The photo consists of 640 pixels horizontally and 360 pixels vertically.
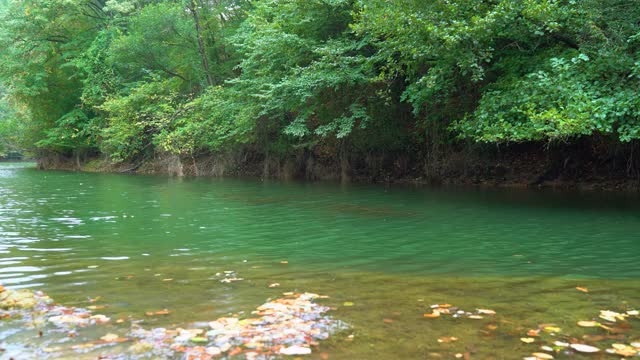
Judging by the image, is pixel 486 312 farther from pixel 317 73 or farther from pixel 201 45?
pixel 201 45

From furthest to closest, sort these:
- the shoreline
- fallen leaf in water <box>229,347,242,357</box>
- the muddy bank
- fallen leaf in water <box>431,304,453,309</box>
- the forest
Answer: the shoreline → the muddy bank → the forest → fallen leaf in water <box>431,304,453,309</box> → fallen leaf in water <box>229,347,242,357</box>

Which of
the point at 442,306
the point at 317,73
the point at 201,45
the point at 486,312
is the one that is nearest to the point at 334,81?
the point at 317,73

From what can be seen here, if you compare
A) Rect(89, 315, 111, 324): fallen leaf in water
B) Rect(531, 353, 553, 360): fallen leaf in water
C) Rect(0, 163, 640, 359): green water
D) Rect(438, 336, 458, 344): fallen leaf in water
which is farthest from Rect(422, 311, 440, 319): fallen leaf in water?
Rect(89, 315, 111, 324): fallen leaf in water

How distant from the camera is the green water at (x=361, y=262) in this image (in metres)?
4.68

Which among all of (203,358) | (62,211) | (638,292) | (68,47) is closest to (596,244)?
(638,292)

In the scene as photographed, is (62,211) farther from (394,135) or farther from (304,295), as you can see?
(394,135)

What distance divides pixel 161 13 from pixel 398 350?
33.8 m

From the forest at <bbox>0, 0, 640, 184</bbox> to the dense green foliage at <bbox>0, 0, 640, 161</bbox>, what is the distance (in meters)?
0.08

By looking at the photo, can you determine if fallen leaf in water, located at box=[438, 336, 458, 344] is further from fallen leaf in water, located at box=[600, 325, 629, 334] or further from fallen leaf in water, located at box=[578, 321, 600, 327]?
fallen leaf in water, located at box=[600, 325, 629, 334]

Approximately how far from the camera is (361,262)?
296 inches

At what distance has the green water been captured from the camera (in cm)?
468

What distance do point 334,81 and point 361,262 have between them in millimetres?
13145

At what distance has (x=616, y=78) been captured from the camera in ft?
40.7

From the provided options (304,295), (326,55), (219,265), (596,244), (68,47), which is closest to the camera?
(304,295)
